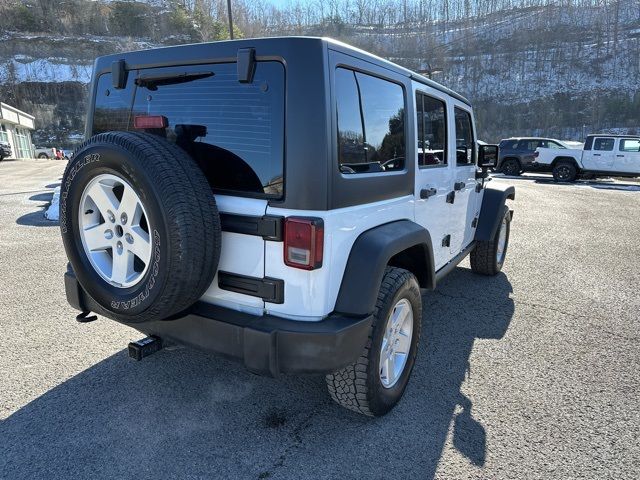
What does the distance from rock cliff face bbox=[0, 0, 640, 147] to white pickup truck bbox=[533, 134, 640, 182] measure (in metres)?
→ 41.0

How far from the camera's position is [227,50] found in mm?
2168

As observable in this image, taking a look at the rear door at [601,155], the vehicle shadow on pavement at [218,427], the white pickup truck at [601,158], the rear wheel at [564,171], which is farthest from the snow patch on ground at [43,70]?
the vehicle shadow on pavement at [218,427]

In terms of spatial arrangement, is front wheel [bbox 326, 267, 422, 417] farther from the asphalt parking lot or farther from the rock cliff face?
the rock cliff face

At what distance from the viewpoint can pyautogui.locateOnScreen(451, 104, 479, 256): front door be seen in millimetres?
3795

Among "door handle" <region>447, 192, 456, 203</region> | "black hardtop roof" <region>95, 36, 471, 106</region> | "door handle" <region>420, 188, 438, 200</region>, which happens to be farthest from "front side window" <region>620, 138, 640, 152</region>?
"black hardtop roof" <region>95, 36, 471, 106</region>

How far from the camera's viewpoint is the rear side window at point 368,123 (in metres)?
2.18

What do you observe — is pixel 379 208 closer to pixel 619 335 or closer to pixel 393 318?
pixel 393 318

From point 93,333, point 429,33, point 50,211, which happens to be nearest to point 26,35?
point 429,33

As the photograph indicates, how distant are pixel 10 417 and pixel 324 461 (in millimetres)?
1813

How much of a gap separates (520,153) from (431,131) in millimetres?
18425

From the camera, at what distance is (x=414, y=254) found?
2.96 metres

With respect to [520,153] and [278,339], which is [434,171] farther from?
[520,153]

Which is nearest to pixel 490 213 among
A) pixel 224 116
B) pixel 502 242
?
pixel 502 242

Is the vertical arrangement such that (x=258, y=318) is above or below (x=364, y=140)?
below
